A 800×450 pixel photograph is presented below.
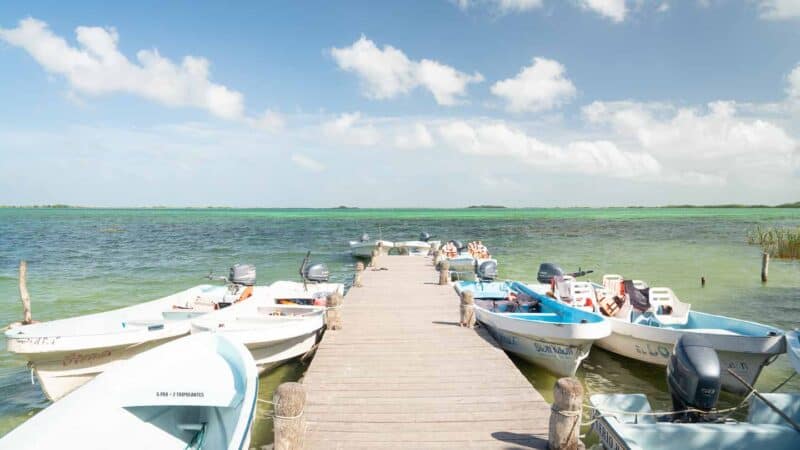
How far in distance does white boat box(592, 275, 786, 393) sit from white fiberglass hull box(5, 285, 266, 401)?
30.0 feet

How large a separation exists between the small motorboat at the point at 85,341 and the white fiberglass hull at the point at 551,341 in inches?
261

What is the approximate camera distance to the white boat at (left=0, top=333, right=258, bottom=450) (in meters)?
4.53

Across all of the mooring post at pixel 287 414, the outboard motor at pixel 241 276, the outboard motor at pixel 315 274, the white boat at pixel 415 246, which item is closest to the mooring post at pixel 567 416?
the mooring post at pixel 287 414

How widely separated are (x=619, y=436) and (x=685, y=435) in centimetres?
93

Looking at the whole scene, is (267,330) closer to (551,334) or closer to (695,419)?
(551,334)

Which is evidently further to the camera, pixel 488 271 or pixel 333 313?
pixel 488 271

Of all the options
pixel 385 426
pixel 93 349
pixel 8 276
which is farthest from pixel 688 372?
pixel 8 276

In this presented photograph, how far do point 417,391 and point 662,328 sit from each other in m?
5.27

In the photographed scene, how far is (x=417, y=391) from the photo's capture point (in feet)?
20.1

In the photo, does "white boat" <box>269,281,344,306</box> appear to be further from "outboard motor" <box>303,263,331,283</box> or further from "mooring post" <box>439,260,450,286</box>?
"mooring post" <box>439,260,450,286</box>

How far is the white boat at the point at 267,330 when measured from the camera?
26.3 ft

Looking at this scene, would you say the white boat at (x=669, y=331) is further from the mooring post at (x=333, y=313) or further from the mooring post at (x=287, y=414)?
the mooring post at (x=287, y=414)

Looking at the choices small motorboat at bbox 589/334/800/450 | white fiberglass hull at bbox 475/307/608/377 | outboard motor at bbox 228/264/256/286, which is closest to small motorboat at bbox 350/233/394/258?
outboard motor at bbox 228/264/256/286

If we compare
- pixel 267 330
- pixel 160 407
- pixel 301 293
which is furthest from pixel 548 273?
pixel 160 407
